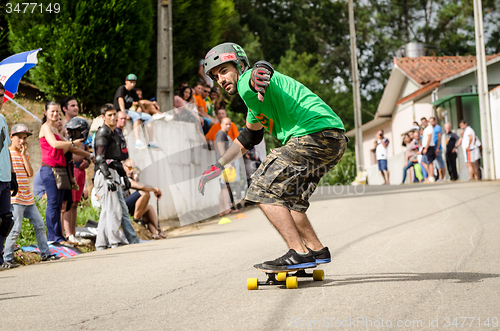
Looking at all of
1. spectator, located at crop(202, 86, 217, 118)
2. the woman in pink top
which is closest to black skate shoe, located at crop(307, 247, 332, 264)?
the woman in pink top

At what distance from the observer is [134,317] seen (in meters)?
3.57

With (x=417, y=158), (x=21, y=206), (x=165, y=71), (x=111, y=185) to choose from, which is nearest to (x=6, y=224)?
(x=21, y=206)

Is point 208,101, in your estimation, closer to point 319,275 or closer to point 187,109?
point 187,109

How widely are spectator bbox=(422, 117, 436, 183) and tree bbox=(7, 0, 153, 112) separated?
406 inches

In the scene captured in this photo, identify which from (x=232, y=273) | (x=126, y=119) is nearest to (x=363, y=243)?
(x=232, y=273)

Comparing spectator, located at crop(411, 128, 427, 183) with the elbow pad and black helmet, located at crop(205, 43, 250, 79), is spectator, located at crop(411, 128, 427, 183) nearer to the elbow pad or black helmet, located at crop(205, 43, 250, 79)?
the elbow pad

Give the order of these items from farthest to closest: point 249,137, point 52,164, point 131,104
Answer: point 131,104
point 52,164
point 249,137

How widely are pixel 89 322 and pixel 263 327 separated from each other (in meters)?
1.12

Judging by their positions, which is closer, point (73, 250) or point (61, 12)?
point (73, 250)

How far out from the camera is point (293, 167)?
4320 mm

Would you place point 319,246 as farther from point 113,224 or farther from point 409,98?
point 409,98

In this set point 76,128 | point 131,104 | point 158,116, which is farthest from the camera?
point 158,116

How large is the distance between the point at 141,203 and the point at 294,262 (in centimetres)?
576

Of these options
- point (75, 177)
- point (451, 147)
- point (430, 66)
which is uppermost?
point (430, 66)
